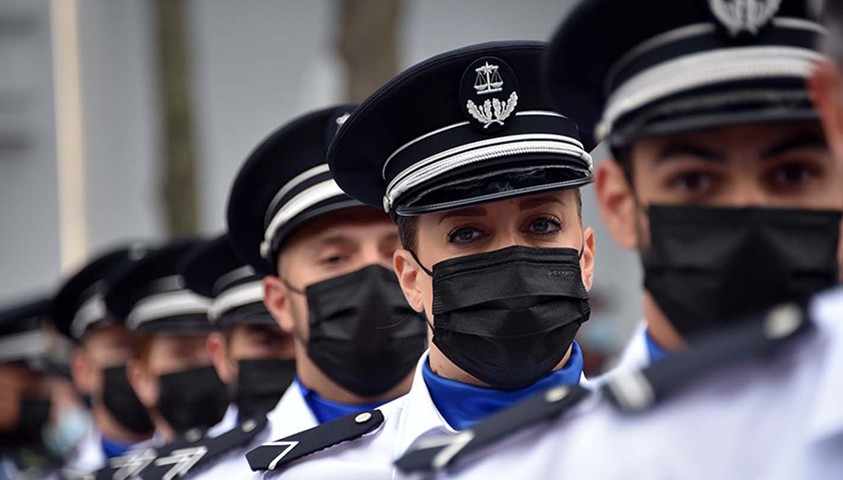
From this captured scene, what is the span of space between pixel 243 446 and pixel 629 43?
233 cm

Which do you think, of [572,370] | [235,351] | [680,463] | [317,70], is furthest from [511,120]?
[317,70]

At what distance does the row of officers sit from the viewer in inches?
71.2

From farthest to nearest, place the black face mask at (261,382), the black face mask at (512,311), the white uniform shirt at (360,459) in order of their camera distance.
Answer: the black face mask at (261,382) < the white uniform shirt at (360,459) < the black face mask at (512,311)

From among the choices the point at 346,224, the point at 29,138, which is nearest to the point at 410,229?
the point at 346,224

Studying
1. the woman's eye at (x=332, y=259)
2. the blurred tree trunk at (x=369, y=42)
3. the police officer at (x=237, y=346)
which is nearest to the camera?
the woman's eye at (x=332, y=259)

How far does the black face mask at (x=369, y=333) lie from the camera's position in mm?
3836

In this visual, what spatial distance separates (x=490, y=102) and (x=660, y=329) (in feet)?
3.60

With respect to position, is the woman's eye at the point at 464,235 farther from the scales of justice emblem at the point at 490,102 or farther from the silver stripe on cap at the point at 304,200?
the silver stripe on cap at the point at 304,200

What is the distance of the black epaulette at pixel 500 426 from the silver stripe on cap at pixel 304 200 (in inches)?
70.2

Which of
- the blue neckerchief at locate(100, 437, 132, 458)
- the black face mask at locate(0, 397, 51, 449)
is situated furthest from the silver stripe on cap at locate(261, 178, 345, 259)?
the black face mask at locate(0, 397, 51, 449)

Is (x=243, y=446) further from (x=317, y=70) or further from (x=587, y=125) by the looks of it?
(x=317, y=70)

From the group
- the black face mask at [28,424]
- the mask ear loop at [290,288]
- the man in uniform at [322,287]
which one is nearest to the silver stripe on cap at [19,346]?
the black face mask at [28,424]

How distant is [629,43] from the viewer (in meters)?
2.18

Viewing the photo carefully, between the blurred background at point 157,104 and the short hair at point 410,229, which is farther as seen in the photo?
the blurred background at point 157,104
